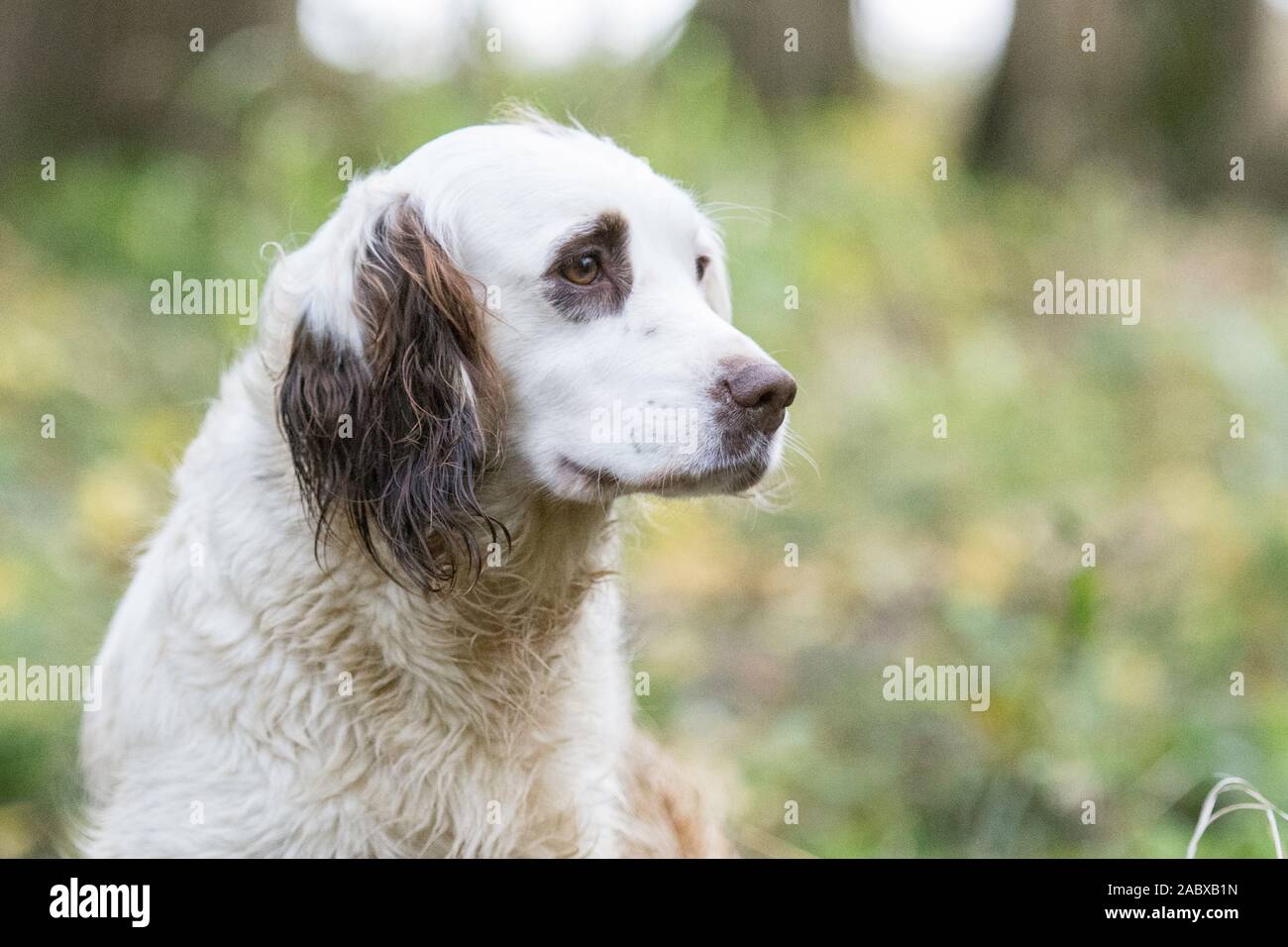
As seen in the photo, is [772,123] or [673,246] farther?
[772,123]

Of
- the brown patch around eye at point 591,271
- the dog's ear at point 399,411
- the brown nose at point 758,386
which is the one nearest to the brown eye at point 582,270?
the brown patch around eye at point 591,271

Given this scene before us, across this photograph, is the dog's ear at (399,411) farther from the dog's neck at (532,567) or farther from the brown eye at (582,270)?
the brown eye at (582,270)

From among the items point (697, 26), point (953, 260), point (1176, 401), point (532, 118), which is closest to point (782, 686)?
point (532, 118)

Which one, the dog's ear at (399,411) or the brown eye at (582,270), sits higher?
the brown eye at (582,270)

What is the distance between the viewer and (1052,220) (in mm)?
7543

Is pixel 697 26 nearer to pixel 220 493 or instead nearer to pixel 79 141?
pixel 79 141

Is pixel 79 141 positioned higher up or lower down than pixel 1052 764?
higher up

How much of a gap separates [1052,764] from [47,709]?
2996 millimetres

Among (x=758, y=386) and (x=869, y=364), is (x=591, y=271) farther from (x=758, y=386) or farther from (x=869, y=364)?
(x=869, y=364)

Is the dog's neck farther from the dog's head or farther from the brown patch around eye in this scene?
the brown patch around eye

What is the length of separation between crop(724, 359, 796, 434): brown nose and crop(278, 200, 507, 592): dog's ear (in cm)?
51

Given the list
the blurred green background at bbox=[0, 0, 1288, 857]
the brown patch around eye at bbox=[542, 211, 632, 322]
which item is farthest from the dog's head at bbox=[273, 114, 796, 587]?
the blurred green background at bbox=[0, 0, 1288, 857]

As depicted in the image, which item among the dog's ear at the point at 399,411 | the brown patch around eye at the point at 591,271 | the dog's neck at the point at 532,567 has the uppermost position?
the brown patch around eye at the point at 591,271

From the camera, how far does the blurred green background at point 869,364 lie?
416cm
